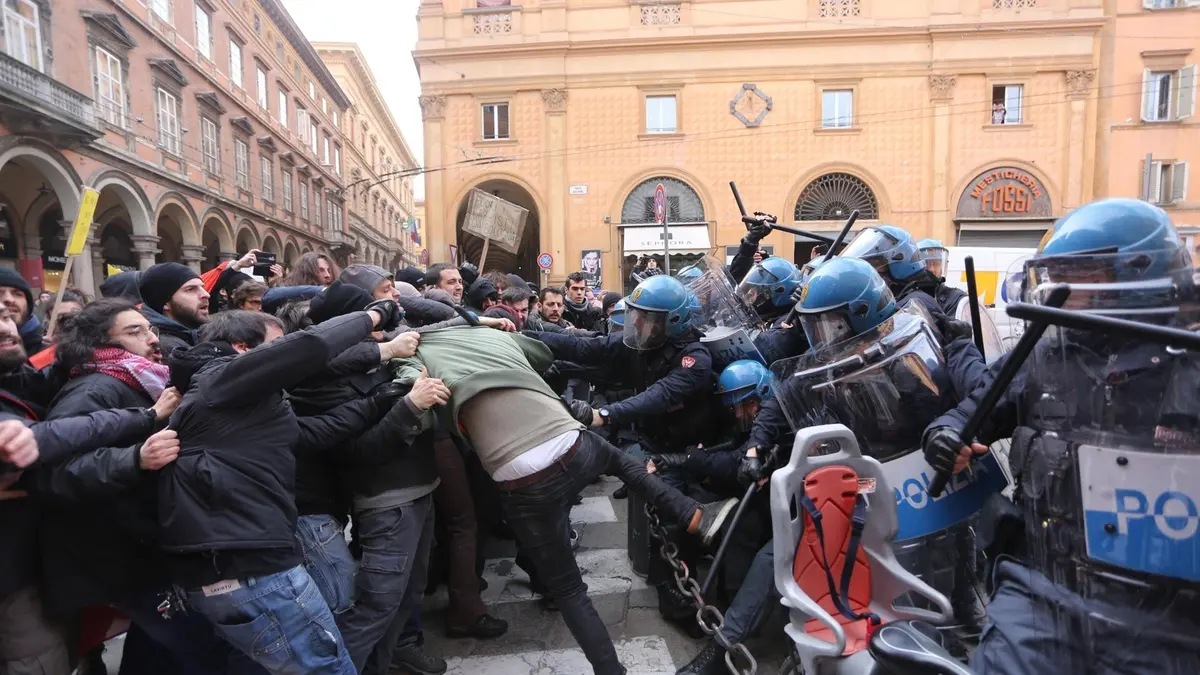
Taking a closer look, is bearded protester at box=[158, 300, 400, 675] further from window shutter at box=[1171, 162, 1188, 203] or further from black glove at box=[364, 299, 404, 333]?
window shutter at box=[1171, 162, 1188, 203]

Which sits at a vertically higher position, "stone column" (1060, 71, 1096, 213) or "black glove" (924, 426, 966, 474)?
"stone column" (1060, 71, 1096, 213)

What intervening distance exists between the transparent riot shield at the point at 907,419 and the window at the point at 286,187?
29443mm

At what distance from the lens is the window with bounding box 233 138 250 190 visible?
22.6 m

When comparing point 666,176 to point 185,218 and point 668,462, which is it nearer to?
point 185,218

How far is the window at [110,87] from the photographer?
15.1 meters

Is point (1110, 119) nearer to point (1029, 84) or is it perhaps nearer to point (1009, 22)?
point (1029, 84)

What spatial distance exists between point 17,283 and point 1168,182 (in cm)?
2635

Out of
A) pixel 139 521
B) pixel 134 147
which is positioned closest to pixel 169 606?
pixel 139 521

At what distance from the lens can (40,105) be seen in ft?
40.0

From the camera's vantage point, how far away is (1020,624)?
4.89ft

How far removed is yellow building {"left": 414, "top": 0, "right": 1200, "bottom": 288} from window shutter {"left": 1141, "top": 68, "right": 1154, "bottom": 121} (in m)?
0.28

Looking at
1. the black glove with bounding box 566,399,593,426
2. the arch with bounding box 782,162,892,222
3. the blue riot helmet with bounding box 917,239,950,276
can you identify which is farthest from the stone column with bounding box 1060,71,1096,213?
the black glove with bounding box 566,399,593,426

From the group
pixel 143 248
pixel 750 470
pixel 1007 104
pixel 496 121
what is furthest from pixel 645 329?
pixel 1007 104

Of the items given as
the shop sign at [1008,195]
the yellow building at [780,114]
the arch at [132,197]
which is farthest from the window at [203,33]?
the shop sign at [1008,195]
